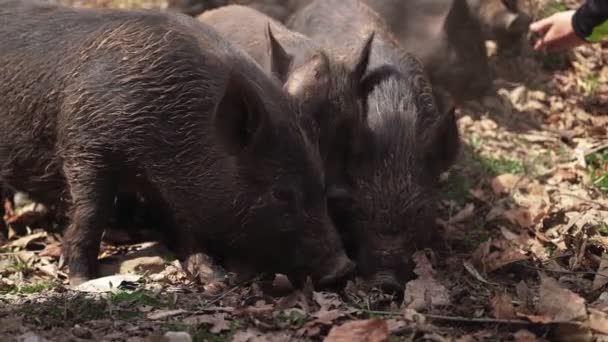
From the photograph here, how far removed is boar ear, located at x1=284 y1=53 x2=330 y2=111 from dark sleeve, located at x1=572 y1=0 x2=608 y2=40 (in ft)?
6.03

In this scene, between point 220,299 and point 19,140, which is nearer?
point 220,299

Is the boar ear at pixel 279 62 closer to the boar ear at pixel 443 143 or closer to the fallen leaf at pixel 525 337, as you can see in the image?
the boar ear at pixel 443 143

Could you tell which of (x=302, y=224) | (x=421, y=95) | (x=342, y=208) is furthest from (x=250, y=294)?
(x=421, y=95)

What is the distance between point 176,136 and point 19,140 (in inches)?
42.5

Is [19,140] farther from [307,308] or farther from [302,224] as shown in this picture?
[307,308]

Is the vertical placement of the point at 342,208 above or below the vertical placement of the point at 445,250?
above

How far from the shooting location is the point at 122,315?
4289 mm

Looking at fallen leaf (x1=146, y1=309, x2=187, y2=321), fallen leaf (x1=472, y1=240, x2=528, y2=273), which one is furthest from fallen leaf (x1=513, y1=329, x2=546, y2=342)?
fallen leaf (x1=146, y1=309, x2=187, y2=321)

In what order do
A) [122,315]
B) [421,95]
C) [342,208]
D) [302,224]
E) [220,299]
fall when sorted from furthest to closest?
[421,95]
[342,208]
[302,224]
[220,299]
[122,315]

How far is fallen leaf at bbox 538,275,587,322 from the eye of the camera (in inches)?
158

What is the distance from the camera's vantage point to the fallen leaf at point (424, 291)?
14.5 feet

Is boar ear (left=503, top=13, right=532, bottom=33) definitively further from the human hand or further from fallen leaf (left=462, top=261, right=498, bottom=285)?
fallen leaf (left=462, top=261, right=498, bottom=285)

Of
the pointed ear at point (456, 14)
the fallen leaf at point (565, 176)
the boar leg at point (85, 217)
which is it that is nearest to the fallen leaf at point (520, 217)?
the fallen leaf at point (565, 176)

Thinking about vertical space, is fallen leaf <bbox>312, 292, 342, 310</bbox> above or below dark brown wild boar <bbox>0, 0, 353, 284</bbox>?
below
